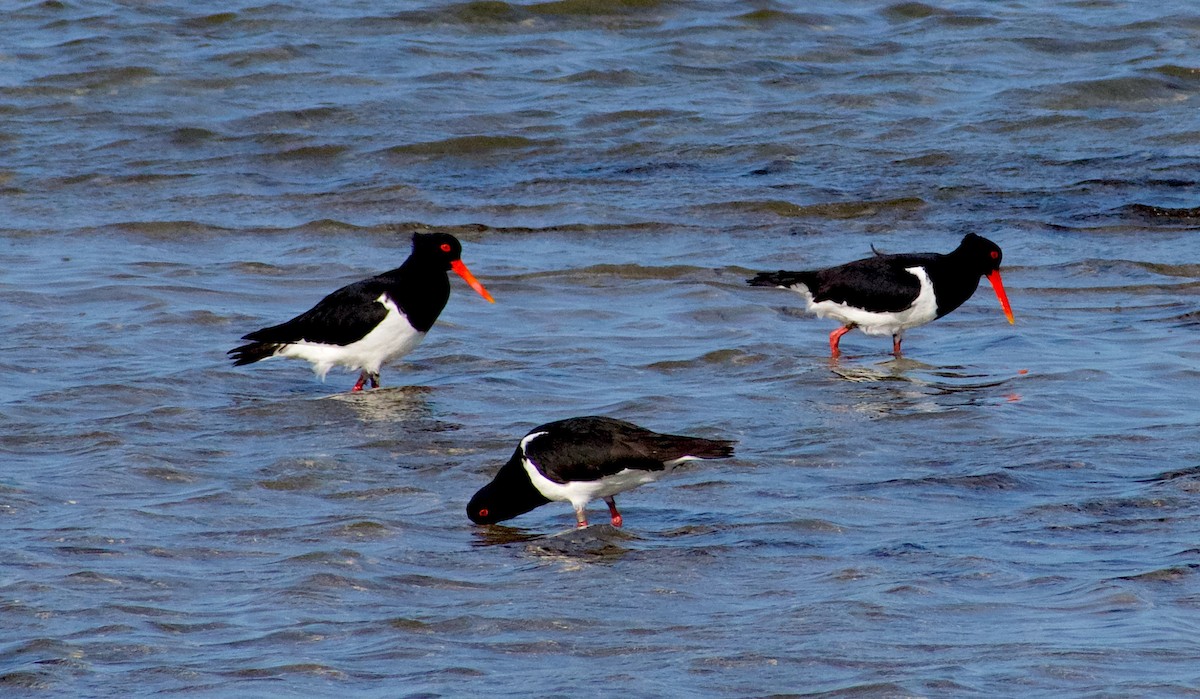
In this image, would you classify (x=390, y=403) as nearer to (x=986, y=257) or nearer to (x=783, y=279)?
(x=783, y=279)

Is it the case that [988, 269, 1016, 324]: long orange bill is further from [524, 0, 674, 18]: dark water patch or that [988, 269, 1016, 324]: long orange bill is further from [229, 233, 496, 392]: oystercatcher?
[524, 0, 674, 18]: dark water patch

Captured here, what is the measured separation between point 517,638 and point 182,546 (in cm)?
157

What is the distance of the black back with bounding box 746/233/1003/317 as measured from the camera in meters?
9.38

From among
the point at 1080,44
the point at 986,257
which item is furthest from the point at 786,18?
the point at 986,257

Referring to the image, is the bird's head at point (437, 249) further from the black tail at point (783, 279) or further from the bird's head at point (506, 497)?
the bird's head at point (506, 497)

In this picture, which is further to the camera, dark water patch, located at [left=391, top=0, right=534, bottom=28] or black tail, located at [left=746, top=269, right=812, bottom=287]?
dark water patch, located at [left=391, top=0, right=534, bottom=28]

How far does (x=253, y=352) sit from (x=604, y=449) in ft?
10.1

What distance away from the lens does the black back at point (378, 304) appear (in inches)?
350

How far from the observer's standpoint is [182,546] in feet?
19.9

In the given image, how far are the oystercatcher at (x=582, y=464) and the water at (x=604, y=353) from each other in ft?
0.56

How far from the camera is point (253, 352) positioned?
879 centimetres

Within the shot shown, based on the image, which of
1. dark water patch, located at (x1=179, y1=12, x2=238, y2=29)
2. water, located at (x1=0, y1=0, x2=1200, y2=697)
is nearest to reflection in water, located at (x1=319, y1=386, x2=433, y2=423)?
water, located at (x1=0, y1=0, x2=1200, y2=697)

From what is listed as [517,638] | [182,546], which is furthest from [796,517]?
[182,546]

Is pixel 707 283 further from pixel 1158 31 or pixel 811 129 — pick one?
pixel 1158 31
